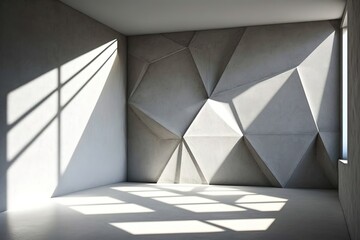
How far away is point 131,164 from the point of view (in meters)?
12.0

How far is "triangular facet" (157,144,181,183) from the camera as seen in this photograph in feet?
37.8

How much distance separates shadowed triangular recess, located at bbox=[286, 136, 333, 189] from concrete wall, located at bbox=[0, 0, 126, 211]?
4.73 metres

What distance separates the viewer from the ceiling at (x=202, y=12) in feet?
29.6

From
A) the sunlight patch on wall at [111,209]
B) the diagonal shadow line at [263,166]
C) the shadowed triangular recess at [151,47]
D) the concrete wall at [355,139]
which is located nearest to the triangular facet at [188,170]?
the diagonal shadow line at [263,166]

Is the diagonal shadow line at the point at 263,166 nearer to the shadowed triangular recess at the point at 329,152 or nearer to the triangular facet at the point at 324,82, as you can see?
the shadowed triangular recess at the point at 329,152

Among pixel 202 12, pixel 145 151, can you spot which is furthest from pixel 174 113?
pixel 202 12

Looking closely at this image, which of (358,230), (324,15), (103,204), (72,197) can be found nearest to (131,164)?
(72,197)

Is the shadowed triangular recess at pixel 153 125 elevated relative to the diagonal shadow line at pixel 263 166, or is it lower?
elevated

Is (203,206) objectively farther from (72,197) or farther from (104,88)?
(104,88)

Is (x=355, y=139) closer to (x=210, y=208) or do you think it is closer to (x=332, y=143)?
(x=210, y=208)

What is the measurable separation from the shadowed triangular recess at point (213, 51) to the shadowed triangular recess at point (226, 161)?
1362 millimetres

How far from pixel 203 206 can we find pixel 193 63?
16.0 feet

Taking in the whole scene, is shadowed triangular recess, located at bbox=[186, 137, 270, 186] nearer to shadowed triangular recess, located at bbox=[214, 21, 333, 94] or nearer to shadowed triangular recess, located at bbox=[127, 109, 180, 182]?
shadowed triangular recess, located at bbox=[127, 109, 180, 182]

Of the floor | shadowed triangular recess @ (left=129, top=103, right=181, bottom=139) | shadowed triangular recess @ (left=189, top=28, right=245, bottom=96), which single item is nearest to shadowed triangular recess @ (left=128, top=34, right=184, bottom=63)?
shadowed triangular recess @ (left=189, top=28, right=245, bottom=96)
